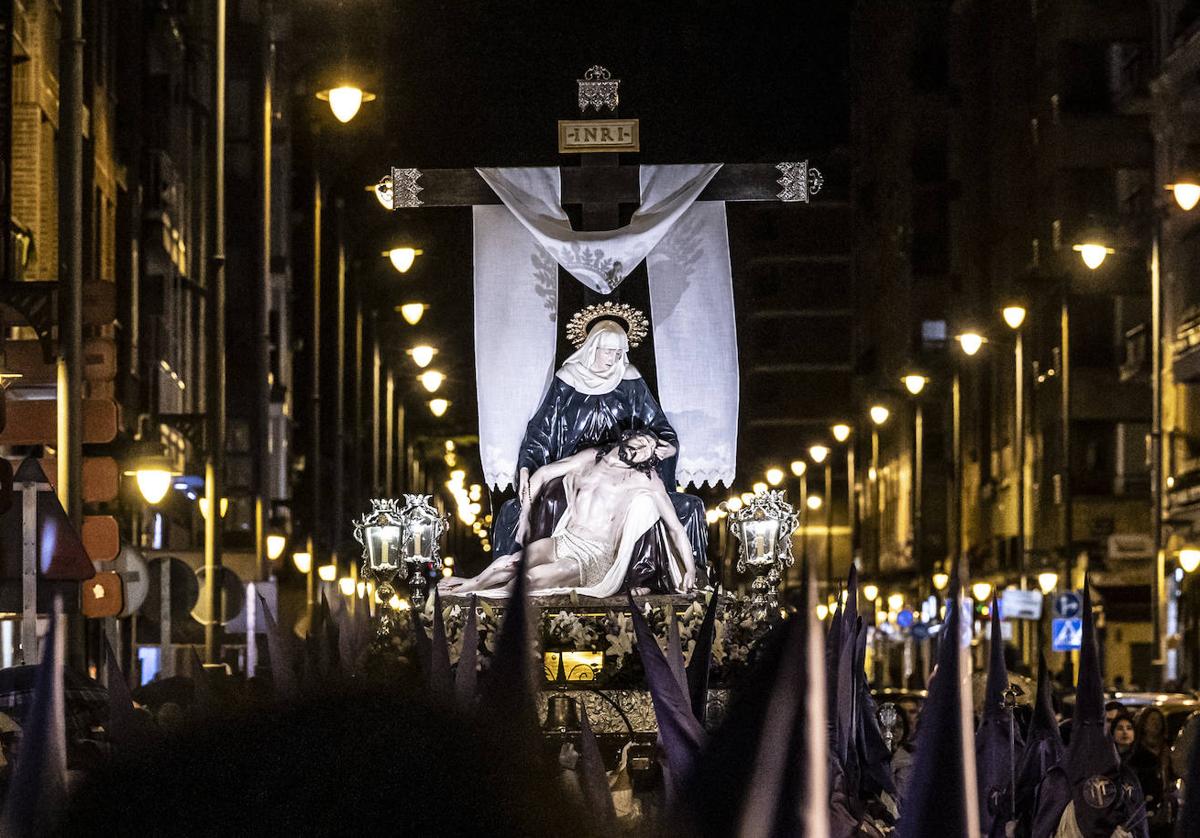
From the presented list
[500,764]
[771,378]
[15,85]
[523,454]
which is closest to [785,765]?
[500,764]

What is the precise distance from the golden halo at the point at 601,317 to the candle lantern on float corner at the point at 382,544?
8.59 ft

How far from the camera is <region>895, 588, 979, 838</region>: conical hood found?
2764mm

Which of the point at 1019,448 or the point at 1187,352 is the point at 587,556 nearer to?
the point at 1187,352

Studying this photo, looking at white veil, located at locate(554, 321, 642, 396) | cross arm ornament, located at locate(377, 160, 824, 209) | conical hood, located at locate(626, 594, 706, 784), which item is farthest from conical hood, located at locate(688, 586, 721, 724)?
cross arm ornament, located at locate(377, 160, 824, 209)

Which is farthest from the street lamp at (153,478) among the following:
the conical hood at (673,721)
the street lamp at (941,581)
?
the street lamp at (941,581)

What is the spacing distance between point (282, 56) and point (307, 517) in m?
12.1

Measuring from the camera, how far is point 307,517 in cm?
6650

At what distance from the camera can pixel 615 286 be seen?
2203 centimetres

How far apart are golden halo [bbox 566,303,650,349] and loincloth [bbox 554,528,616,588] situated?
2328 mm

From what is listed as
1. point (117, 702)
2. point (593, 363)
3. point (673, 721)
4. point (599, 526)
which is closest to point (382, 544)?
point (599, 526)

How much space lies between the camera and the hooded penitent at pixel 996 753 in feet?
29.0

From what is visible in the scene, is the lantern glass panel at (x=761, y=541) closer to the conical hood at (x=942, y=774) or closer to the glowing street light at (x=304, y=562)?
the conical hood at (x=942, y=774)

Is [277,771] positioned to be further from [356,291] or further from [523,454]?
[356,291]

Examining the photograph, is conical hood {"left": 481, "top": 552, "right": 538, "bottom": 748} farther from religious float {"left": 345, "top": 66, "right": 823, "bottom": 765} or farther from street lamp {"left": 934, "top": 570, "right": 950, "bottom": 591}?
street lamp {"left": 934, "top": 570, "right": 950, "bottom": 591}
